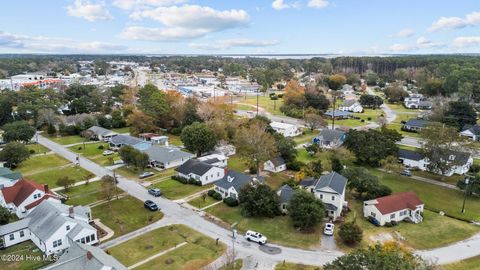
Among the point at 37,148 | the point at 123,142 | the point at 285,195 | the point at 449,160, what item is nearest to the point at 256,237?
the point at 285,195

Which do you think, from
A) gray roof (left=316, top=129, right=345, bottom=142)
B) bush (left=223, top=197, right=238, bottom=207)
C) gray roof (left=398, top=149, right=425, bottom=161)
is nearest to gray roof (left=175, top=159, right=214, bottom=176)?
bush (left=223, top=197, right=238, bottom=207)

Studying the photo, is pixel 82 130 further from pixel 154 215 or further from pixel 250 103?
pixel 250 103

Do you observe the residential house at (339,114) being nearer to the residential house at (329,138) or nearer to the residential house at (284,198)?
the residential house at (329,138)

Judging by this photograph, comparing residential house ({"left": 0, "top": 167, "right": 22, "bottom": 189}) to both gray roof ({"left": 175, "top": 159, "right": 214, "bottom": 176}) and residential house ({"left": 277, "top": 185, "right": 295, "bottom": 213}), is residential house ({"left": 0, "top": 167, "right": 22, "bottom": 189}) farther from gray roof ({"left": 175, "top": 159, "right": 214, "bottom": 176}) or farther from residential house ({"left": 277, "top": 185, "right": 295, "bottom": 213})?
residential house ({"left": 277, "top": 185, "right": 295, "bottom": 213})

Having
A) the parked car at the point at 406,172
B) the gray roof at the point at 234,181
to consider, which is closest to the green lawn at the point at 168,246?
the gray roof at the point at 234,181

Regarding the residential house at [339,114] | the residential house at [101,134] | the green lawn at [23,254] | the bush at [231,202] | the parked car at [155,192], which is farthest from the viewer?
the residential house at [339,114]

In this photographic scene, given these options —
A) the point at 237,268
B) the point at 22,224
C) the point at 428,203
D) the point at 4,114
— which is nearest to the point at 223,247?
the point at 237,268

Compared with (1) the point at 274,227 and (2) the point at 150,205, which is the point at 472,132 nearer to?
(1) the point at 274,227
